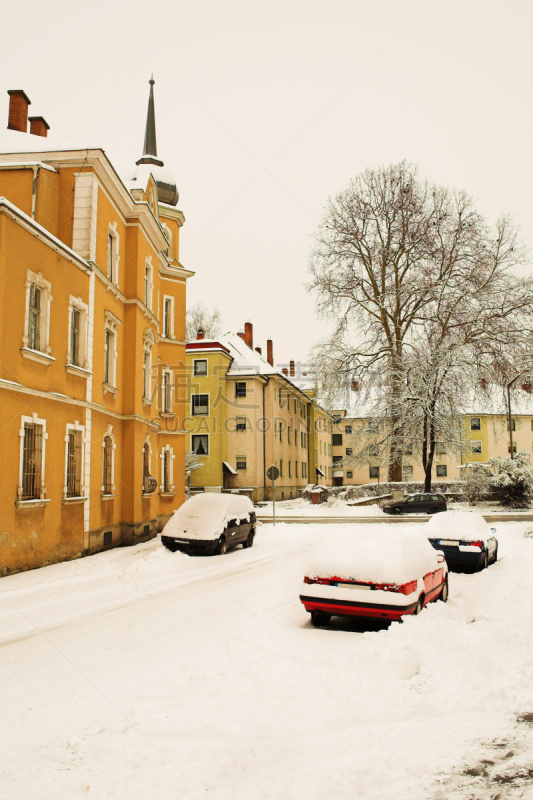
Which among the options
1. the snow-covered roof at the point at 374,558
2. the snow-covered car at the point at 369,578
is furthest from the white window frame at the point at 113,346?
the snow-covered car at the point at 369,578

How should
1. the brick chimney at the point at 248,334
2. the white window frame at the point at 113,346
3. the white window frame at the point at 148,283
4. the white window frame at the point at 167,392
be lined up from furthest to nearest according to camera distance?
1. the brick chimney at the point at 248,334
2. the white window frame at the point at 167,392
3. the white window frame at the point at 148,283
4. the white window frame at the point at 113,346

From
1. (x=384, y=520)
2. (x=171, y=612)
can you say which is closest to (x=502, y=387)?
(x=384, y=520)

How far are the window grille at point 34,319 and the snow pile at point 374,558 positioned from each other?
890cm

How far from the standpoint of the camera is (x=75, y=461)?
16688 millimetres

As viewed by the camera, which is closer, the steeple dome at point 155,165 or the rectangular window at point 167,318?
the rectangular window at point 167,318

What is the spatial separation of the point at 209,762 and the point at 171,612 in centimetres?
551

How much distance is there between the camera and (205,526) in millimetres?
16828

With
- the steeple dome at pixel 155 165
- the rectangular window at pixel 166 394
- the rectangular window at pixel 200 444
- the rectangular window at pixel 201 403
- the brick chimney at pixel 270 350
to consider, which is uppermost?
the steeple dome at pixel 155 165

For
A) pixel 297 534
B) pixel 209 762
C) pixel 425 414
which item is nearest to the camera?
pixel 209 762

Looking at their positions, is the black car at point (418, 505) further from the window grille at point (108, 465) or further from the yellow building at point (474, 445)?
the yellow building at point (474, 445)

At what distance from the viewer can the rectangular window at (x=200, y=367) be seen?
45031mm

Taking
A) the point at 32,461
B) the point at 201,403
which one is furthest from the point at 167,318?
the point at 201,403

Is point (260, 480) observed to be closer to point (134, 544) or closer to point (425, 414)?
point (425, 414)

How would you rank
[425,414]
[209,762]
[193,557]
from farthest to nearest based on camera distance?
[425,414] < [193,557] < [209,762]
